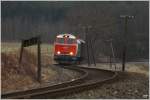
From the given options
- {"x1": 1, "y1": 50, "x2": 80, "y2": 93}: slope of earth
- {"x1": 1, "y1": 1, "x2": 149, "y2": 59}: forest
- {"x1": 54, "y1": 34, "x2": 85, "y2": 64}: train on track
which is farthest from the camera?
{"x1": 1, "y1": 1, "x2": 149, "y2": 59}: forest

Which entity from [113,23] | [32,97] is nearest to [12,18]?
[113,23]

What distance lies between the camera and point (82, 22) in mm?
102000

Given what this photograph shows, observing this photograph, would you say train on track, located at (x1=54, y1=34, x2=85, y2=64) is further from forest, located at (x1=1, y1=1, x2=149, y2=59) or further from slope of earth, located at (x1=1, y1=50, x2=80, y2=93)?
forest, located at (x1=1, y1=1, x2=149, y2=59)

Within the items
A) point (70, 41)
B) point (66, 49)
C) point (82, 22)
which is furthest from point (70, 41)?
point (82, 22)

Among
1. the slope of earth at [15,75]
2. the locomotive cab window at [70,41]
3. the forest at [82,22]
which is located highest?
the forest at [82,22]

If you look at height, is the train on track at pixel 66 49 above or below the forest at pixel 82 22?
below

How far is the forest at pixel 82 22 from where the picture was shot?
90.1m

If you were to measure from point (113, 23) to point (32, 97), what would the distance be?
8341cm

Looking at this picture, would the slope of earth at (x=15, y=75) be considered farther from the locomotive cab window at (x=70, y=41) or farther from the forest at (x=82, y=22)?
the forest at (x=82, y=22)

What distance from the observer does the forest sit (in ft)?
296

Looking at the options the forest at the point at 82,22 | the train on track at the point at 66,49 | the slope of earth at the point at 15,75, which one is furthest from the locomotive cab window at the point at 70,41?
the forest at the point at 82,22

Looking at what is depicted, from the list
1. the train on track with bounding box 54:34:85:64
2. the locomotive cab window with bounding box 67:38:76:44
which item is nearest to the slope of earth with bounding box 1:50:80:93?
the train on track with bounding box 54:34:85:64

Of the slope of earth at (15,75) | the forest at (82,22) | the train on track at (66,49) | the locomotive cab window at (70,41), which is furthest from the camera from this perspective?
the forest at (82,22)

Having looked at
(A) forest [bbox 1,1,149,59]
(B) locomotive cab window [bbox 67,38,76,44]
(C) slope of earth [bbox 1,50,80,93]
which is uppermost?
(A) forest [bbox 1,1,149,59]
